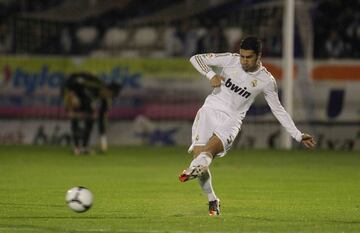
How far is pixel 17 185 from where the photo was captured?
1648 centimetres

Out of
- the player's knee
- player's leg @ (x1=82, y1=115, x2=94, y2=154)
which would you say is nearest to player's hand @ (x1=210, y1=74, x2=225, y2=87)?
the player's knee

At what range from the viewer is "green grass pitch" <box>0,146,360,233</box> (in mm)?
11039

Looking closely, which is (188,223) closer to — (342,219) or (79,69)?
(342,219)

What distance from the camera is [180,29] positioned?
29812 millimetres

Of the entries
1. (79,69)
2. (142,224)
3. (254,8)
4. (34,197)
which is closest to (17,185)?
(34,197)

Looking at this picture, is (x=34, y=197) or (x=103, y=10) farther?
(x=103, y=10)

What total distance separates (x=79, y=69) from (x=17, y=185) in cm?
1215

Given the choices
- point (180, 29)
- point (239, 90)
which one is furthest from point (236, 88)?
point (180, 29)

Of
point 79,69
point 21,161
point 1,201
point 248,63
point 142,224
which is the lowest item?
point 142,224

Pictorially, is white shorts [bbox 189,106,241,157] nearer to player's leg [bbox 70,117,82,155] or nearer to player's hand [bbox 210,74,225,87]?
player's hand [bbox 210,74,225,87]

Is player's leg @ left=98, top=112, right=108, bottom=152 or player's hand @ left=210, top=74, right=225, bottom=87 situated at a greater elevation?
player's leg @ left=98, top=112, right=108, bottom=152

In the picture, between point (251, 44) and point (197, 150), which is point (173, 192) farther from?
point (251, 44)

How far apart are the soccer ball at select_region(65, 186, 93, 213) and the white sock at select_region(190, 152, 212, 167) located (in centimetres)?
120

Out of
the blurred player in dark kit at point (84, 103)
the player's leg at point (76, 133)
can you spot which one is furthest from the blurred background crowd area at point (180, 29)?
the player's leg at point (76, 133)
